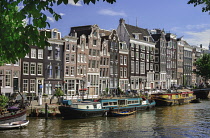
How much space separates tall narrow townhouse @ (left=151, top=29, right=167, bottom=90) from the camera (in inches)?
4136

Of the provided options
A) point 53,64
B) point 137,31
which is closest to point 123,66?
point 137,31

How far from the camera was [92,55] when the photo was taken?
245 feet

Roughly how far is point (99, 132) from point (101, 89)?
4202 cm

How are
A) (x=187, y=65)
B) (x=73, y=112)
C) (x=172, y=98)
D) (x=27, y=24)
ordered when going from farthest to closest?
1. (x=187, y=65)
2. (x=172, y=98)
3. (x=73, y=112)
4. (x=27, y=24)

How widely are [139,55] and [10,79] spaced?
46.3 metres

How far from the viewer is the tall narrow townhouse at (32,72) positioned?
58.9 m

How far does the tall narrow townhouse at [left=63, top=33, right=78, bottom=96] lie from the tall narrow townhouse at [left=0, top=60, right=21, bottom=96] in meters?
11.2

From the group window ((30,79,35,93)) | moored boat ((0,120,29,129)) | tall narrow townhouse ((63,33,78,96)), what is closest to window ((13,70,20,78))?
window ((30,79,35,93))

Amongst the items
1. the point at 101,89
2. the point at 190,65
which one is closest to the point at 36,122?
the point at 101,89

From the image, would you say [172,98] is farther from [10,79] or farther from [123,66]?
[10,79]

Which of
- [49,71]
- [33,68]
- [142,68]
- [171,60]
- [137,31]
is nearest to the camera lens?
[33,68]

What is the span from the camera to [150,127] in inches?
1558

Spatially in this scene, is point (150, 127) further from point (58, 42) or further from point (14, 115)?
point (58, 42)

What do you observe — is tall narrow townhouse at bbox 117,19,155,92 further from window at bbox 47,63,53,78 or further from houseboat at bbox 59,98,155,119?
window at bbox 47,63,53,78
